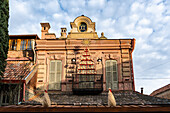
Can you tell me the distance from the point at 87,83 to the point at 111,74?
2.57m

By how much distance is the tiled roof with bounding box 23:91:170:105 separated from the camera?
40.5 feet

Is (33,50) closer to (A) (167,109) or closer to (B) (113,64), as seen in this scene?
(B) (113,64)

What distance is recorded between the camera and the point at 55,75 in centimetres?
1573

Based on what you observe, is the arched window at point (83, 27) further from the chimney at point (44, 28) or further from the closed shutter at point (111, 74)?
the closed shutter at point (111, 74)

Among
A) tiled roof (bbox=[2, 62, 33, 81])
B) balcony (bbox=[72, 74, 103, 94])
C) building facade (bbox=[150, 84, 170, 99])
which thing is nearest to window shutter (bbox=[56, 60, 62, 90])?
balcony (bbox=[72, 74, 103, 94])

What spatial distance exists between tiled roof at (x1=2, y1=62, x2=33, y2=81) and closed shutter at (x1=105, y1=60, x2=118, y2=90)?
6.82 m

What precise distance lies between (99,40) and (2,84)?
9.00 meters

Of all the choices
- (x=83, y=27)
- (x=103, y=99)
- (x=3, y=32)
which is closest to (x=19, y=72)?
(x=3, y=32)

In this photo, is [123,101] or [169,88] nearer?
[123,101]

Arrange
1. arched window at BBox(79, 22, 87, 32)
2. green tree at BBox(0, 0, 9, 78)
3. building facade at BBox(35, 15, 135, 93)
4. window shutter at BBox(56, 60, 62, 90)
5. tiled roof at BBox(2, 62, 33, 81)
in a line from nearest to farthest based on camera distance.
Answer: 1. green tree at BBox(0, 0, 9, 78)
2. tiled roof at BBox(2, 62, 33, 81)
3. building facade at BBox(35, 15, 135, 93)
4. window shutter at BBox(56, 60, 62, 90)
5. arched window at BBox(79, 22, 87, 32)

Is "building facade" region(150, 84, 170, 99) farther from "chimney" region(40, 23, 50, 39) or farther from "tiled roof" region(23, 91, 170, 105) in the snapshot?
"chimney" region(40, 23, 50, 39)

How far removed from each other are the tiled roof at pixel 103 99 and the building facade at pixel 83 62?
2.22 ft

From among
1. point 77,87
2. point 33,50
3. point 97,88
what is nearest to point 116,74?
point 97,88

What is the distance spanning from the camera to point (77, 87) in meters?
14.8
